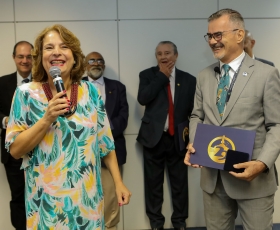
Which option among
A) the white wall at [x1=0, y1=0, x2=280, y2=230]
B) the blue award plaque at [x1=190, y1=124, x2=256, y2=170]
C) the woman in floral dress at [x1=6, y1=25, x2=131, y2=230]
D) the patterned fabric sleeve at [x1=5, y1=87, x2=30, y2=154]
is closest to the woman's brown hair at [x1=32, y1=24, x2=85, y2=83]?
the woman in floral dress at [x1=6, y1=25, x2=131, y2=230]

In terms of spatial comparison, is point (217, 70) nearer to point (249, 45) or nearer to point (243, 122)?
point (243, 122)

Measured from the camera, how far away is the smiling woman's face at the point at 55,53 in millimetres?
1609

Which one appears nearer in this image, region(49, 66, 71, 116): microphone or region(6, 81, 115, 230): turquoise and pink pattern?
region(49, 66, 71, 116): microphone

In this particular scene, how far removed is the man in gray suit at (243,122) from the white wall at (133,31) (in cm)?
160

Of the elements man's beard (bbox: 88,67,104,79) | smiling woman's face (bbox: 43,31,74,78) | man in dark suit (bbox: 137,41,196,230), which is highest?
smiling woman's face (bbox: 43,31,74,78)

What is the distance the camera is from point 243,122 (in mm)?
2031

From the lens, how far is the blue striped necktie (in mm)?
2096

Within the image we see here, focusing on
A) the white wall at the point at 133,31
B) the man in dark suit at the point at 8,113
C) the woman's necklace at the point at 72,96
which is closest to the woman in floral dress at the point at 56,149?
the woman's necklace at the point at 72,96

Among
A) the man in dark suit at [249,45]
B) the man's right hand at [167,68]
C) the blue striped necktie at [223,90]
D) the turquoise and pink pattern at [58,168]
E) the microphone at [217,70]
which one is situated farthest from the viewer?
the man's right hand at [167,68]

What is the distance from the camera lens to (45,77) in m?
1.71

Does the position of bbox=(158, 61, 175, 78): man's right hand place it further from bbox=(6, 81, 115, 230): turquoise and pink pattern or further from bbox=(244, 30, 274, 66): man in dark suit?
bbox=(6, 81, 115, 230): turquoise and pink pattern

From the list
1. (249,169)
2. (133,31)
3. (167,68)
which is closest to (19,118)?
(249,169)

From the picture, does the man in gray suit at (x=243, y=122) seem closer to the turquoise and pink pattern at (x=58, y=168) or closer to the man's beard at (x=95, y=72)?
the turquoise and pink pattern at (x=58, y=168)

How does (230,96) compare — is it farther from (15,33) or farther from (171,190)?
(15,33)
